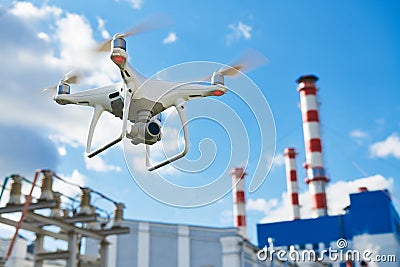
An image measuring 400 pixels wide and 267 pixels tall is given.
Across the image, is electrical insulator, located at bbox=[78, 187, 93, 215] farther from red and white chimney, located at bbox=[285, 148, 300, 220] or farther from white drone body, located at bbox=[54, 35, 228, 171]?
red and white chimney, located at bbox=[285, 148, 300, 220]

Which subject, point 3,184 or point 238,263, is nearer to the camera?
point 3,184

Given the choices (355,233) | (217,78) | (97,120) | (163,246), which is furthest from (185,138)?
(355,233)

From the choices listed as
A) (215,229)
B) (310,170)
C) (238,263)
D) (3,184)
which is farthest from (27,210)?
(310,170)

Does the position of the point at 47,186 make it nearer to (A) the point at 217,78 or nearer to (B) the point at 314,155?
(A) the point at 217,78

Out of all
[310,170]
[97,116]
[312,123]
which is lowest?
[97,116]

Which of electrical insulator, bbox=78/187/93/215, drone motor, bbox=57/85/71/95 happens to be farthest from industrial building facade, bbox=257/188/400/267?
drone motor, bbox=57/85/71/95

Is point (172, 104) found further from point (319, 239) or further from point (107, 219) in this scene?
point (319, 239)

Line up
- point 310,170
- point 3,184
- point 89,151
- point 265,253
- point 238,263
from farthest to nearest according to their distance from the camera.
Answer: point 310,170
point 265,253
point 238,263
point 3,184
point 89,151

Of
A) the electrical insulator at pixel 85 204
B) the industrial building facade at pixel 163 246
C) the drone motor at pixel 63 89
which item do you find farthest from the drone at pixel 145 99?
the industrial building facade at pixel 163 246
